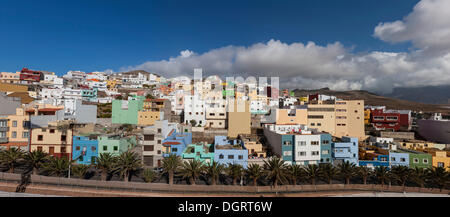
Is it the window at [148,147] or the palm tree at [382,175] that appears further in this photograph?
the window at [148,147]

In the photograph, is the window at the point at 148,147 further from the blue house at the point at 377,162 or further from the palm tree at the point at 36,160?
the blue house at the point at 377,162

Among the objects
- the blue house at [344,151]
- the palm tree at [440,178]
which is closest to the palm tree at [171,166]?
the blue house at [344,151]

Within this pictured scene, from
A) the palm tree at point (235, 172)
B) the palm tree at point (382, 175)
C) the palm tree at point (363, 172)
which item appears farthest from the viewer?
the palm tree at point (363, 172)

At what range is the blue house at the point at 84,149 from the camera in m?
29.4

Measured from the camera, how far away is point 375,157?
32.5 metres

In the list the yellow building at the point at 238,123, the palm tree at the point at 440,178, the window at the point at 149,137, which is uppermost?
the yellow building at the point at 238,123

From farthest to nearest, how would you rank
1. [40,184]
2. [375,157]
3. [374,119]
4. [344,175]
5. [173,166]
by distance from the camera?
[374,119], [375,157], [344,175], [173,166], [40,184]

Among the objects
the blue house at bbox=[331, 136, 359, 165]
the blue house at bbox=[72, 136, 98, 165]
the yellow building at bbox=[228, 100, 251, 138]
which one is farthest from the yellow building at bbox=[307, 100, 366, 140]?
the blue house at bbox=[72, 136, 98, 165]

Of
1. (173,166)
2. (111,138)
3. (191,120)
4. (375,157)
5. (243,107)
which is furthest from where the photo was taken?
(191,120)

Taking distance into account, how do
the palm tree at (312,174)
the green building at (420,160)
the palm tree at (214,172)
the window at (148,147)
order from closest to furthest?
the palm tree at (214,172), the palm tree at (312,174), the window at (148,147), the green building at (420,160)

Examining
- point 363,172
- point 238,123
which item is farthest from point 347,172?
point 238,123
